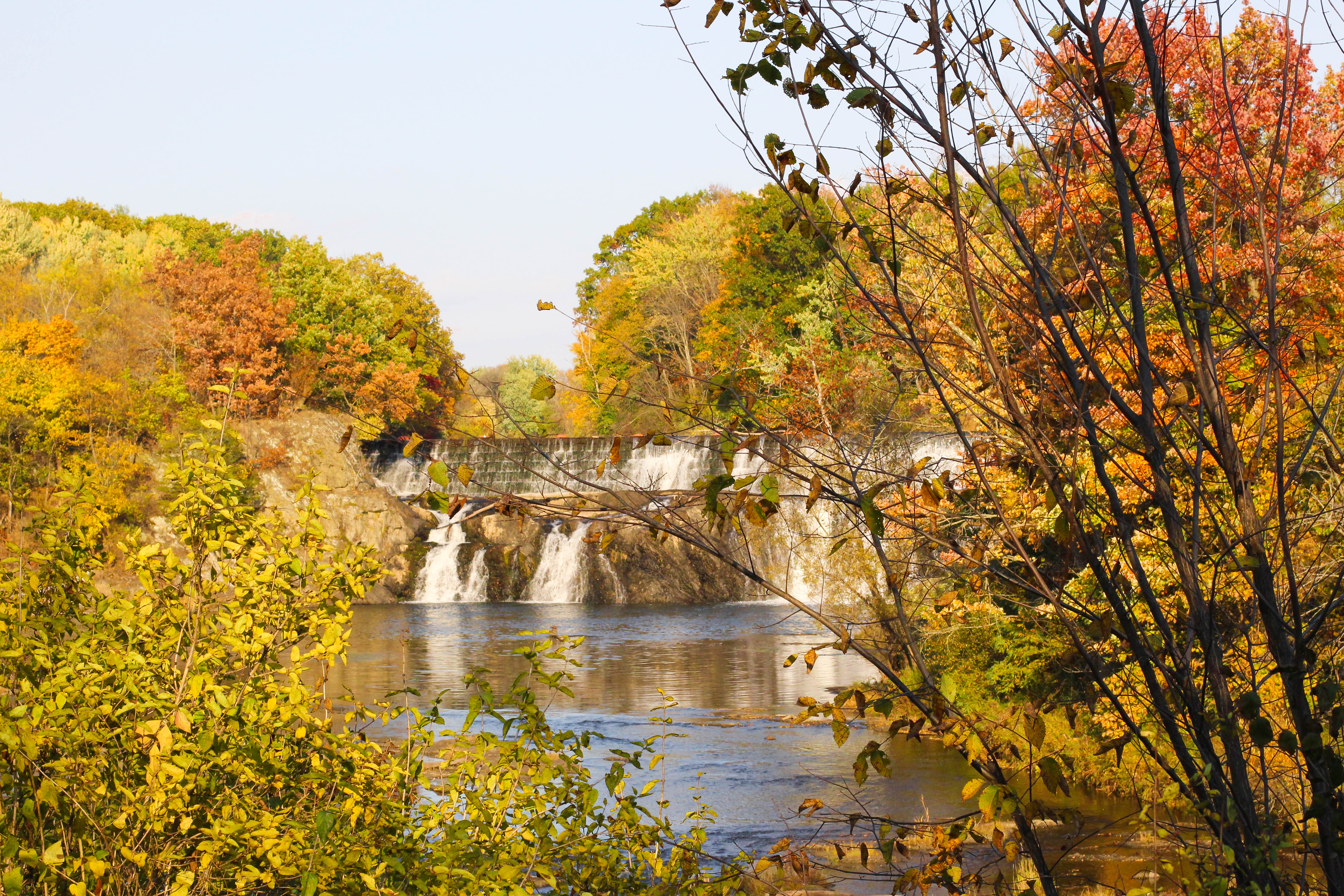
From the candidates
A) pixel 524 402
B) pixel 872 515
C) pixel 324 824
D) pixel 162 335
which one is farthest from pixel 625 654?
pixel 524 402

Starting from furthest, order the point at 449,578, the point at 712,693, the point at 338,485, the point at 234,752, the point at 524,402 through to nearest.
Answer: the point at 524,402, the point at 338,485, the point at 449,578, the point at 712,693, the point at 234,752

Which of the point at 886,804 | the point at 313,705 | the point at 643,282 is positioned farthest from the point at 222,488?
the point at 643,282

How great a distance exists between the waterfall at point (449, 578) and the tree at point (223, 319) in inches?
364

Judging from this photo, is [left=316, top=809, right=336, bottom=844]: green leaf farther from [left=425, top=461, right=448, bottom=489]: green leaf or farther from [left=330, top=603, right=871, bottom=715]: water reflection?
[left=330, top=603, right=871, bottom=715]: water reflection

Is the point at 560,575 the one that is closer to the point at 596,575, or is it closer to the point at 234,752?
the point at 596,575

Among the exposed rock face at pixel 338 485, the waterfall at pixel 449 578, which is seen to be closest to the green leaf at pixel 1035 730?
the exposed rock face at pixel 338 485

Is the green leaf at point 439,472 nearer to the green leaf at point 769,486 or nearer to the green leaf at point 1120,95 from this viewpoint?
the green leaf at point 769,486

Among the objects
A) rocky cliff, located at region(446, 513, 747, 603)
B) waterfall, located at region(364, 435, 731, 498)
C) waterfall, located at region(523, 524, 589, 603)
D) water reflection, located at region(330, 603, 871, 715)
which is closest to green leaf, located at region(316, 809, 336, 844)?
water reflection, located at region(330, 603, 871, 715)

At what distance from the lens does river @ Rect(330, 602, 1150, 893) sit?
1048cm

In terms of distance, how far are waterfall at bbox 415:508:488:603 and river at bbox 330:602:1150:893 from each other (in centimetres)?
145

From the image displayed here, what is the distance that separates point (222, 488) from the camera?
11.3 feet

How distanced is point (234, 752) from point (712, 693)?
1491 centimetres

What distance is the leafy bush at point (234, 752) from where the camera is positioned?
2.95 metres

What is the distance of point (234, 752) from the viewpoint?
127 inches
